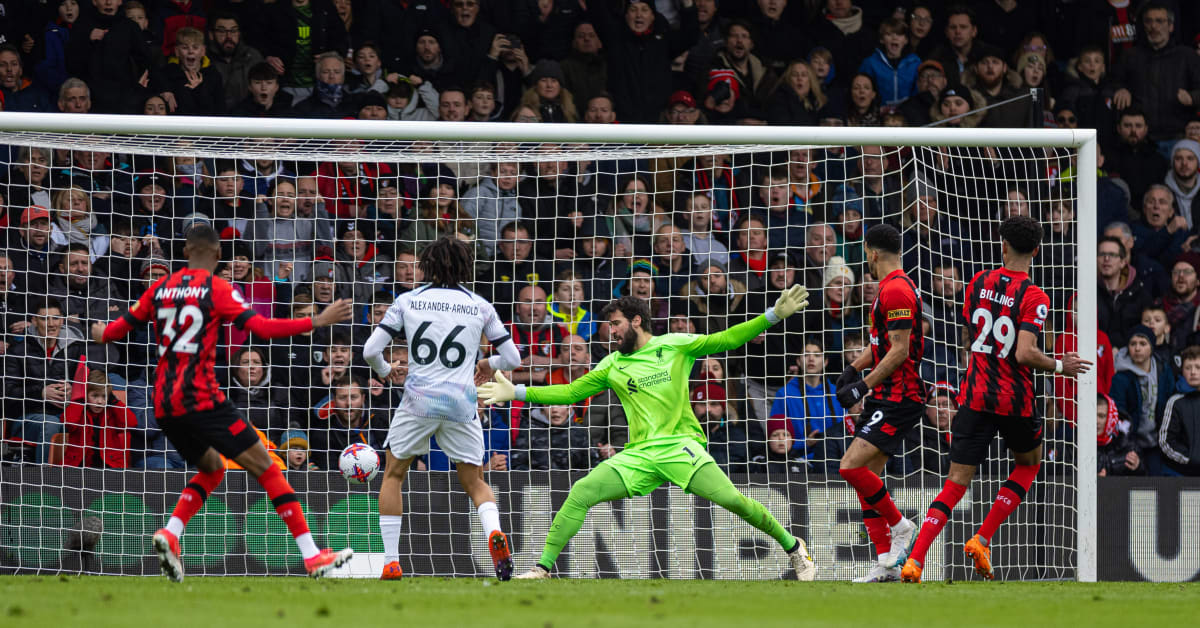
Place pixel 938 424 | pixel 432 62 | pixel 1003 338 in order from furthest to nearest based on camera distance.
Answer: pixel 432 62 < pixel 938 424 < pixel 1003 338

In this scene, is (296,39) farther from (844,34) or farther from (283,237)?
(844,34)

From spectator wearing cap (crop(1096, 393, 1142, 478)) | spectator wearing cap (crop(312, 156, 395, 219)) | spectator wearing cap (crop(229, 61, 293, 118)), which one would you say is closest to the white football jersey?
spectator wearing cap (crop(312, 156, 395, 219))

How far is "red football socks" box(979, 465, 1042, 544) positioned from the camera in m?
8.59

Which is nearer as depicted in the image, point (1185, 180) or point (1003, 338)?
point (1003, 338)

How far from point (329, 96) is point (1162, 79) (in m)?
8.60

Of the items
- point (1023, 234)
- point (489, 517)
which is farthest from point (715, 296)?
point (489, 517)

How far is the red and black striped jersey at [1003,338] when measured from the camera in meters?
8.26

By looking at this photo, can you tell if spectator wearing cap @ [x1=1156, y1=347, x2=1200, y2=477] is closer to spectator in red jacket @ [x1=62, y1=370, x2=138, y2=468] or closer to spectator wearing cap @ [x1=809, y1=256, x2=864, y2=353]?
spectator wearing cap @ [x1=809, y1=256, x2=864, y2=353]

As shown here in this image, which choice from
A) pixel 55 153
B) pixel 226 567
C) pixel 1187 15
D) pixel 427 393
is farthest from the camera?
pixel 1187 15

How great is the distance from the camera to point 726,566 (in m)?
10.3

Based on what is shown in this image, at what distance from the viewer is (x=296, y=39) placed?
12406mm

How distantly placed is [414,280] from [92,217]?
262cm

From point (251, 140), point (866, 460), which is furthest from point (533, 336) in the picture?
point (866, 460)

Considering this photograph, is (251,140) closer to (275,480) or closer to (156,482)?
(156,482)
